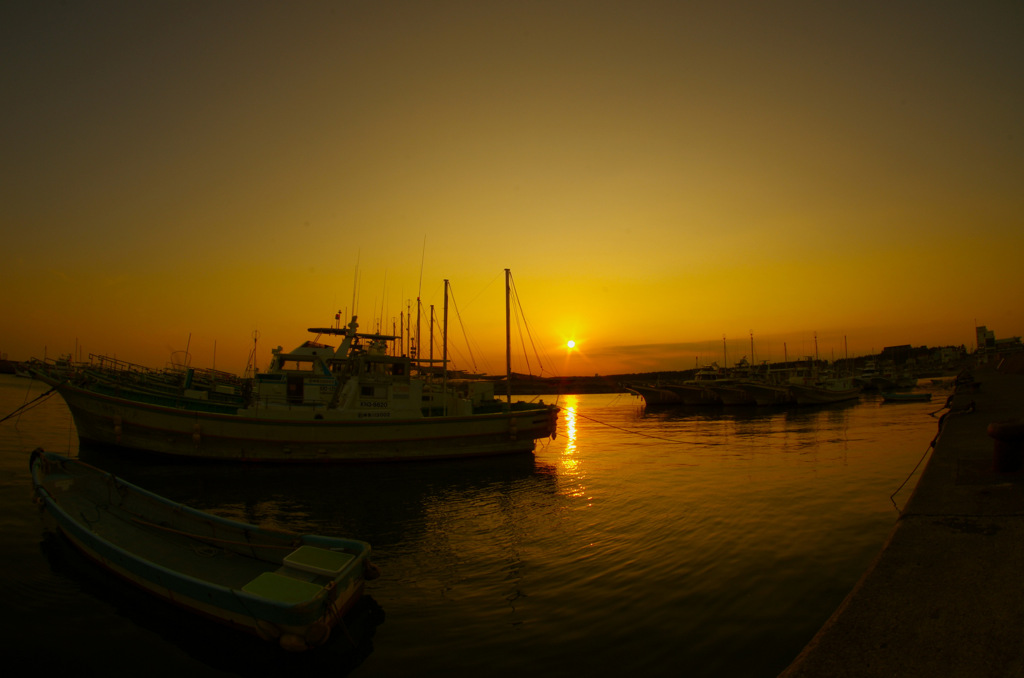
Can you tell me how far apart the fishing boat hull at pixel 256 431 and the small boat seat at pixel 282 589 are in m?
15.7

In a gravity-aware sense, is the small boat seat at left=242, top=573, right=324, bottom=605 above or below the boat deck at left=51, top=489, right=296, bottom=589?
above

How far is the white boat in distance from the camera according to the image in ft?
71.3

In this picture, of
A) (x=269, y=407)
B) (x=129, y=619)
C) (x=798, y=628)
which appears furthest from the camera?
(x=269, y=407)

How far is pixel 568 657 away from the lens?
22.0 ft

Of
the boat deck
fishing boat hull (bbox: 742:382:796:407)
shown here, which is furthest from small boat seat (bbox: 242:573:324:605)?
fishing boat hull (bbox: 742:382:796:407)

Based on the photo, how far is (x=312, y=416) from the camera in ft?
73.8

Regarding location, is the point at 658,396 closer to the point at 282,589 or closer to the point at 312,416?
the point at 312,416

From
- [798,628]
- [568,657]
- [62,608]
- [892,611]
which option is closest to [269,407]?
[62,608]

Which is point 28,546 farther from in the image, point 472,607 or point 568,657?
point 568,657

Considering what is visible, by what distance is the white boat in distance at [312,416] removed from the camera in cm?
2173

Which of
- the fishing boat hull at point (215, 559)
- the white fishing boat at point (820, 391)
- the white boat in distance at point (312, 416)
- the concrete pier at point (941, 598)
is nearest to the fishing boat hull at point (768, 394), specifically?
the white fishing boat at point (820, 391)

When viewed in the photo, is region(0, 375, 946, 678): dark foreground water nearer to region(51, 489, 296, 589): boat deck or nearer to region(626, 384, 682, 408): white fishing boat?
region(51, 489, 296, 589): boat deck

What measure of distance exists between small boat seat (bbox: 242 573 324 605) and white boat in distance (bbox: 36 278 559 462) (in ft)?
51.8

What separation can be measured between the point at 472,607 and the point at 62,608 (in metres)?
6.48
